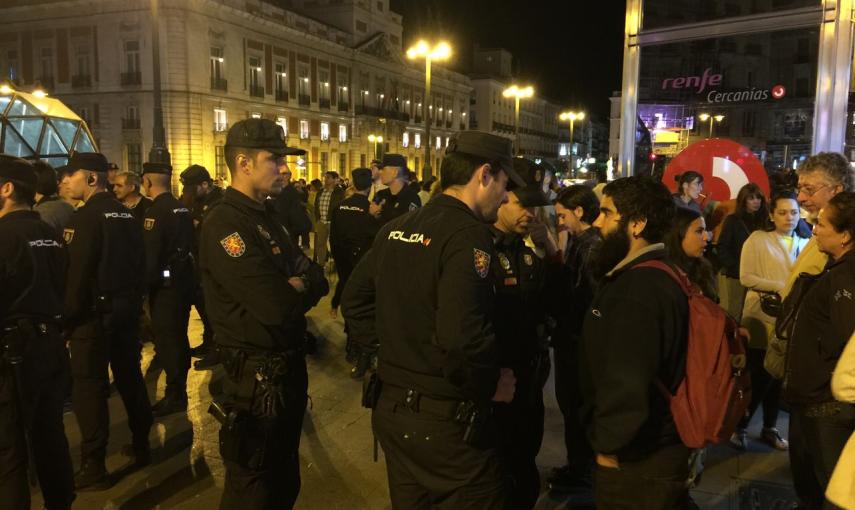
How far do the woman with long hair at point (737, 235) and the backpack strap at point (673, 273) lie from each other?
4010 mm

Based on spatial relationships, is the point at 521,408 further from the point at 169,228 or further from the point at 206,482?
the point at 169,228

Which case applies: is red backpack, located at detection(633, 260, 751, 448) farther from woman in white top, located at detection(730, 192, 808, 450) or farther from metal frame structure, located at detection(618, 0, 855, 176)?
metal frame structure, located at detection(618, 0, 855, 176)

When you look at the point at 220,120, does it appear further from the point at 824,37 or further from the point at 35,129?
the point at 824,37

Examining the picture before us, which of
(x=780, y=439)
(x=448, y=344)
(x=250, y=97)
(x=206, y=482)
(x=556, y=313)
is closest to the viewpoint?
(x=448, y=344)

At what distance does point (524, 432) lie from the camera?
3.46m

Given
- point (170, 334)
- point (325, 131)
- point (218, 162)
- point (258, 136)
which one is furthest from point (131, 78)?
point (258, 136)

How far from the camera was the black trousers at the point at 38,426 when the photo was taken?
10.5 feet

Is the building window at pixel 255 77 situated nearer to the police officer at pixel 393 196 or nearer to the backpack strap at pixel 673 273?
the police officer at pixel 393 196

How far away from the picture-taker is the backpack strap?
7.92 ft

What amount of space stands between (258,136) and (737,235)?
4.77 meters

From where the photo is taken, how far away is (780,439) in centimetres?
497

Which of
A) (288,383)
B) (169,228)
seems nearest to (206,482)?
(288,383)

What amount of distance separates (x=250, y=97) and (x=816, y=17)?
42.3 meters

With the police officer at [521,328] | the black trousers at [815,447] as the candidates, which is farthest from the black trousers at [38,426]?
the black trousers at [815,447]
